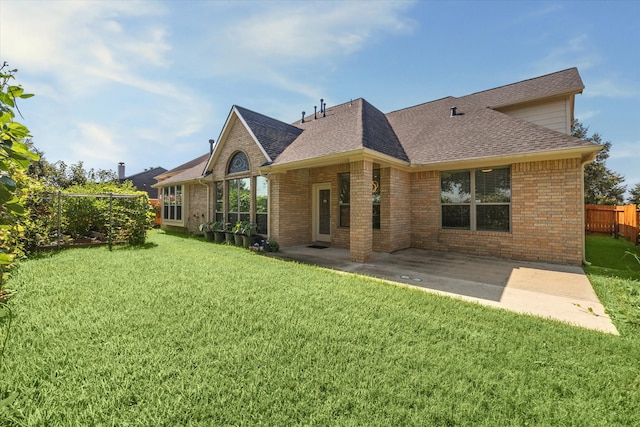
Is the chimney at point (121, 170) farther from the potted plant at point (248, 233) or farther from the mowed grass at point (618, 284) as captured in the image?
the mowed grass at point (618, 284)

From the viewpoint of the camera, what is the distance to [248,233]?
11.4 m

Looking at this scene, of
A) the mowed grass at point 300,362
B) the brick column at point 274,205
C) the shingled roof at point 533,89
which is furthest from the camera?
the brick column at point 274,205

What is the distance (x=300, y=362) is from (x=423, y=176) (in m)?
9.07

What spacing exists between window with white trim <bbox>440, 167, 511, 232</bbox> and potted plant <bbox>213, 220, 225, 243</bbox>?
972 centimetres

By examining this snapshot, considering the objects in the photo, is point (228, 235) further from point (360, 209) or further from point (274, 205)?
point (360, 209)

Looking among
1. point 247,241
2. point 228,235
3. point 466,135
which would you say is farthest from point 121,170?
point 466,135

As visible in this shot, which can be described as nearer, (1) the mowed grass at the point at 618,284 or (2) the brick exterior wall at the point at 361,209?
(1) the mowed grass at the point at 618,284

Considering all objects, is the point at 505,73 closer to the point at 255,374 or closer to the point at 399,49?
the point at 399,49

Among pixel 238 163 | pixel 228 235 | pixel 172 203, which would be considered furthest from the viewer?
pixel 172 203

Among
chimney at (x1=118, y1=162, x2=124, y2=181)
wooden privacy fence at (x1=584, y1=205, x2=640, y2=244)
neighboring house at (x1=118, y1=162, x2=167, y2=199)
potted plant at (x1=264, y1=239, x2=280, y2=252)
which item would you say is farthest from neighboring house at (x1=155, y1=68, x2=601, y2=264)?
chimney at (x1=118, y1=162, x2=124, y2=181)

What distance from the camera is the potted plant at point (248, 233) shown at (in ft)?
37.0

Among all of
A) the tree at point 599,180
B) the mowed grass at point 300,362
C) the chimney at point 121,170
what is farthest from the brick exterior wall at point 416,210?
the chimney at point 121,170

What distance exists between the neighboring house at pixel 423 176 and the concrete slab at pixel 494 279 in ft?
2.46

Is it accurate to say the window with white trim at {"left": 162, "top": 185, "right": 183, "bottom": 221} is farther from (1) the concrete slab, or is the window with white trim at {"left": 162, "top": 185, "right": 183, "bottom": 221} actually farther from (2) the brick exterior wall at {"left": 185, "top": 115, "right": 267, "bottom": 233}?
(1) the concrete slab
